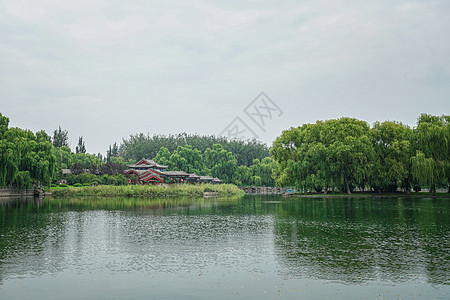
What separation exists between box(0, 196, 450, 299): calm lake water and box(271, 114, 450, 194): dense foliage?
32.5 meters

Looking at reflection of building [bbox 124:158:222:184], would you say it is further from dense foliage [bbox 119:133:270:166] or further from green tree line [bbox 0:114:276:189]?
dense foliage [bbox 119:133:270:166]

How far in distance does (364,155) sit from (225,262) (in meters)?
46.0

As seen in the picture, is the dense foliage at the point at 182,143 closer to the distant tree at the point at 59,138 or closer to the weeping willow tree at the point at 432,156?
the distant tree at the point at 59,138

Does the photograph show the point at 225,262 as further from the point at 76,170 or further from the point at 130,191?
the point at 76,170

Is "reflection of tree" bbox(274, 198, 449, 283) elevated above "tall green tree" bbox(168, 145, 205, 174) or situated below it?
below

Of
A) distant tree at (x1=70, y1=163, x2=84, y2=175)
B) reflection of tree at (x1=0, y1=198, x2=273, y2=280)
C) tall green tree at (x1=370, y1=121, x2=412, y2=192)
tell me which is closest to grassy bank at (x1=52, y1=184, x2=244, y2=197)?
distant tree at (x1=70, y1=163, x2=84, y2=175)

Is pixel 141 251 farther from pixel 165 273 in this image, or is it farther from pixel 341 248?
pixel 341 248

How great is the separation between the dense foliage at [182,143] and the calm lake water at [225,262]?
99062 mm

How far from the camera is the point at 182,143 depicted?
129250 millimetres

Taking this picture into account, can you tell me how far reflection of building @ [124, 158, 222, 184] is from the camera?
Result: 75562mm

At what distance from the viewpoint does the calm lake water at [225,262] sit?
376 inches

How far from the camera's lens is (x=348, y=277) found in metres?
10.6

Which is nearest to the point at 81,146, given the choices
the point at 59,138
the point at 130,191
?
the point at 59,138

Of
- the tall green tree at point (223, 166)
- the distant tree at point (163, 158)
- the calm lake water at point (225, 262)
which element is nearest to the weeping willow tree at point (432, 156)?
the calm lake water at point (225, 262)
